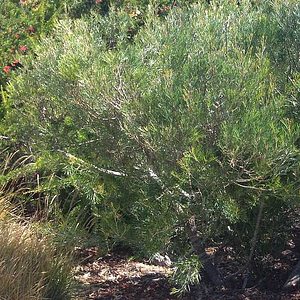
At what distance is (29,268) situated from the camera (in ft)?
18.1

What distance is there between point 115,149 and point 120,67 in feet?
1.87

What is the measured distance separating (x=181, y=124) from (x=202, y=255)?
136cm

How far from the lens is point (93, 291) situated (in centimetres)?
635

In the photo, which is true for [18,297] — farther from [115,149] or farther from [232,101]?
[232,101]

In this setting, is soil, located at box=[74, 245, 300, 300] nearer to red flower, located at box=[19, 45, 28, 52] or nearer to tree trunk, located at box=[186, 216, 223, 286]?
tree trunk, located at box=[186, 216, 223, 286]

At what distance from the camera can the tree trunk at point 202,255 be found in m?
5.37

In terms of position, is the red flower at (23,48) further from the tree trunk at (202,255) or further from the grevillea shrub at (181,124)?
the tree trunk at (202,255)

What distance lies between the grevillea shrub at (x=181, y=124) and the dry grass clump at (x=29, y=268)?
417mm

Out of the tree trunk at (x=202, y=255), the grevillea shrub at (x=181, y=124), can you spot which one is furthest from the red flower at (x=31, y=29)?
the tree trunk at (x=202, y=255)

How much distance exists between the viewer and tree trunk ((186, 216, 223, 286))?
5.37 metres

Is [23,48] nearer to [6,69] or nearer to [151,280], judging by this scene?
[6,69]

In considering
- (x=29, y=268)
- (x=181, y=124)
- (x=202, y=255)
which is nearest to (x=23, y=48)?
(x=29, y=268)

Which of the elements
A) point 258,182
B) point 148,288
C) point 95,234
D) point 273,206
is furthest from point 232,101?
point 148,288

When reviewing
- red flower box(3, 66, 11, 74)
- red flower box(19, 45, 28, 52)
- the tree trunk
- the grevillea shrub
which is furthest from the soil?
red flower box(19, 45, 28, 52)
